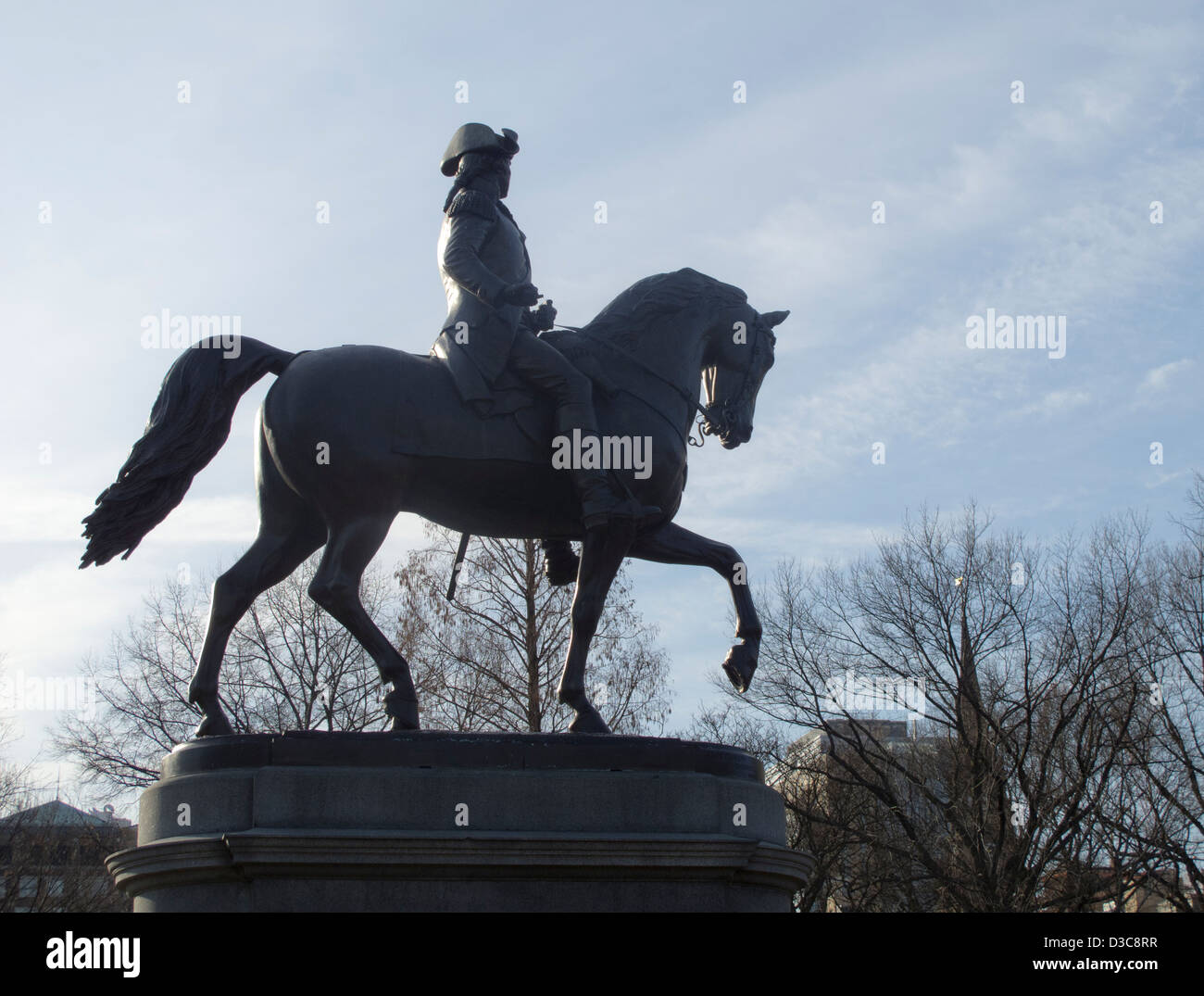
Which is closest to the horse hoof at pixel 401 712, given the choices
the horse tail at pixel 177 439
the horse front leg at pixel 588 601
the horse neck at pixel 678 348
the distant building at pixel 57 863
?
the horse front leg at pixel 588 601

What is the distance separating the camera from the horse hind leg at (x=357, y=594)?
807 centimetres

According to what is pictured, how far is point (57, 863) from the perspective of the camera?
29.2 meters

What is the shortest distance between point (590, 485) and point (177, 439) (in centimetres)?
246

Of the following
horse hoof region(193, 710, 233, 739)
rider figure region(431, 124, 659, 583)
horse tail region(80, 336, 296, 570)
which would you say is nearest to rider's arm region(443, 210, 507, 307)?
rider figure region(431, 124, 659, 583)

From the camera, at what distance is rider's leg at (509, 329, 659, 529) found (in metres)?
8.46

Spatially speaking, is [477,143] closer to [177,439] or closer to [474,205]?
[474,205]

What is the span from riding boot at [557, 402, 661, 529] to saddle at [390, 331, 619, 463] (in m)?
0.18

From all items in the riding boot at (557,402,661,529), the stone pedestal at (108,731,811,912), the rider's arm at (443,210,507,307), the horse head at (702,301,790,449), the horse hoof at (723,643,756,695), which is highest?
the rider's arm at (443,210,507,307)

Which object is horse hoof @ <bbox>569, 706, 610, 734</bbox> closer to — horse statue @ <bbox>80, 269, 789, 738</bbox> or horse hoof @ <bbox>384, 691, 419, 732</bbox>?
horse statue @ <bbox>80, 269, 789, 738</bbox>

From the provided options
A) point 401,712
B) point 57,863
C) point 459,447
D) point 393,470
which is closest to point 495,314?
point 459,447
